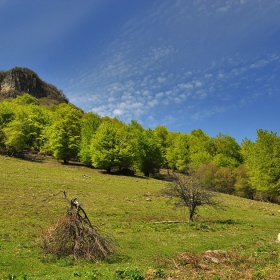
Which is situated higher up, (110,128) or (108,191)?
(110,128)

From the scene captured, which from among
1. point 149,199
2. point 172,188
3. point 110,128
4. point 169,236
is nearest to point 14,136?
point 110,128

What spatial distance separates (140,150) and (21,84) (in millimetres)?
136950

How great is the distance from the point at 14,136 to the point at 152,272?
55347 mm

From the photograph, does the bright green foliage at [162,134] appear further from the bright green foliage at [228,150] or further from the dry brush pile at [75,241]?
the dry brush pile at [75,241]

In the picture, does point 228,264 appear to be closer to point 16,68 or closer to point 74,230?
point 74,230

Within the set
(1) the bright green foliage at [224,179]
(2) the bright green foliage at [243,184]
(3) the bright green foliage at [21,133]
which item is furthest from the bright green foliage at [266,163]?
(3) the bright green foliage at [21,133]

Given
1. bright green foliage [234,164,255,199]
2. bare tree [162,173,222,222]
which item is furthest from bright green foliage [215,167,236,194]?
bare tree [162,173,222,222]

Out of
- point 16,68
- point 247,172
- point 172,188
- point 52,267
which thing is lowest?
point 52,267

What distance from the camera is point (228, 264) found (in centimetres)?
1388

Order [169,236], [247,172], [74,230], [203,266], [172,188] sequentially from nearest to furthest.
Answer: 1. [203,266]
2. [74,230]
3. [169,236]
4. [172,188]
5. [247,172]

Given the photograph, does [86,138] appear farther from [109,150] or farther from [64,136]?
[109,150]

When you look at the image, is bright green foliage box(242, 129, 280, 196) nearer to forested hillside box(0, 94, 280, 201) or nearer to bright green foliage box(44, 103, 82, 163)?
forested hillside box(0, 94, 280, 201)

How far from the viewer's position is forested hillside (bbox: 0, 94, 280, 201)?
52656 millimetres

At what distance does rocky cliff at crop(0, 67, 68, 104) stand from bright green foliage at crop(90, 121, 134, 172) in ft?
401
